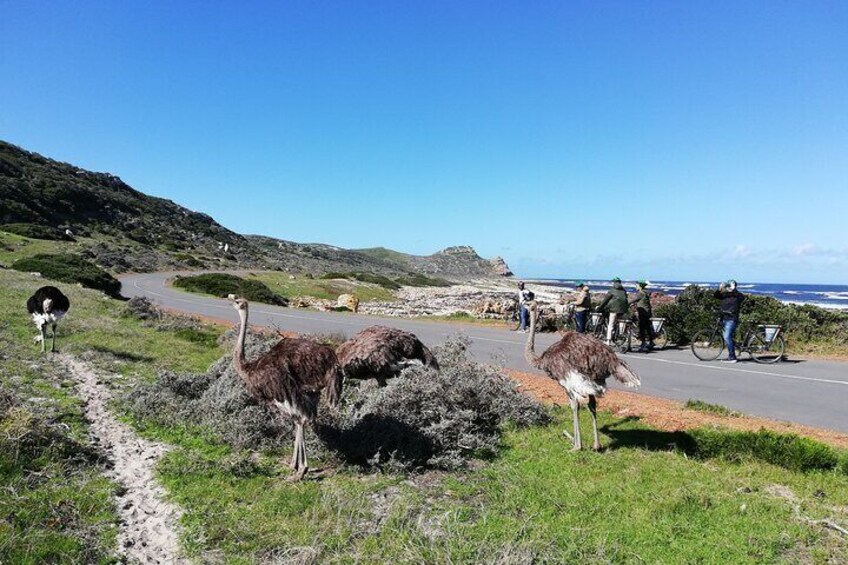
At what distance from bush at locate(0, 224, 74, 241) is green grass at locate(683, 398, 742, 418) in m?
65.4

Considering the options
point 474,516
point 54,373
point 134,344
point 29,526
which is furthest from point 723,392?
point 134,344

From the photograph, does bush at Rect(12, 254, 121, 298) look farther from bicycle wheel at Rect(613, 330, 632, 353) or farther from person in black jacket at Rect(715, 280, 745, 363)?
person in black jacket at Rect(715, 280, 745, 363)

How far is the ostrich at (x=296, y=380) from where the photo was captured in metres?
7.27

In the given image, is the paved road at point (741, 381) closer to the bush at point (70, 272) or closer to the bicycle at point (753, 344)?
the bicycle at point (753, 344)

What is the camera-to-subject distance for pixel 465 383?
10.0 m

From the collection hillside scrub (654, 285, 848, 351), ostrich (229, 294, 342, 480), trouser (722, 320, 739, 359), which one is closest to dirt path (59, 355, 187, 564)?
ostrich (229, 294, 342, 480)

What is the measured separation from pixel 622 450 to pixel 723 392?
18.7 feet

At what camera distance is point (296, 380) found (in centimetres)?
738

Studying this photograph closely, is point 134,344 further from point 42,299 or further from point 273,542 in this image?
point 273,542

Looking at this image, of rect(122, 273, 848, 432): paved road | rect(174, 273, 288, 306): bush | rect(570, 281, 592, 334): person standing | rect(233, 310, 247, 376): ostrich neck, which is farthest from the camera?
rect(174, 273, 288, 306): bush

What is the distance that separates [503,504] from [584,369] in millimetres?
2553

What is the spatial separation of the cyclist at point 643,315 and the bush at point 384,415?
32.0ft

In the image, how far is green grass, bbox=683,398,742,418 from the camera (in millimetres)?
10625

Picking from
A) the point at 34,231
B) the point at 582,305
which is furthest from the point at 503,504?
the point at 34,231
